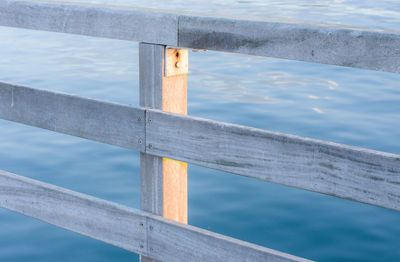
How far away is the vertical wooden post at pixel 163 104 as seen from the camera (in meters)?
1.96

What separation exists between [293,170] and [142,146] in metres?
0.58

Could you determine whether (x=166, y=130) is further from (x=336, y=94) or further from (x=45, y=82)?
(x=45, y=82)

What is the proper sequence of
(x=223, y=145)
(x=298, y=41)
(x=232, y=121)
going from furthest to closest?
1. (x=232, y=121)
2. (x=223, y=145)
3. (x=298, y=41)

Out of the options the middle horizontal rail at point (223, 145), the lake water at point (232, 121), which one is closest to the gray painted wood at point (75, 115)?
the middle horizontal rail at point (223, 145)

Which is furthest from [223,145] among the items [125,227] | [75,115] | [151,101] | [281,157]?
[75,115]

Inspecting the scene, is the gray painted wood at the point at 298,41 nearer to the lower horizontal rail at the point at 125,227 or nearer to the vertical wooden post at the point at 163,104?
the vertical wooden post at the point at 163,104

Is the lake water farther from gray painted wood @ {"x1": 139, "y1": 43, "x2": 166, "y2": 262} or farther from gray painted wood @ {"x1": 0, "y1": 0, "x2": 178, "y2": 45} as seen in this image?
gray painted wood @ {"x1": 0, "y1": 0, "x2": 178, "y2": 45}

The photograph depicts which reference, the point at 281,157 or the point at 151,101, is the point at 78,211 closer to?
the point at 151,101

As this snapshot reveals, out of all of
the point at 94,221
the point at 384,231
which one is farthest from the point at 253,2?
the point at 94,221

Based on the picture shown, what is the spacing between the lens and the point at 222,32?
1.76m

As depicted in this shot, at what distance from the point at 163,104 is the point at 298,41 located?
0.58 m

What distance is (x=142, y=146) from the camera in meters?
2.04

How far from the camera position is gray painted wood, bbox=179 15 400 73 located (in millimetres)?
1504

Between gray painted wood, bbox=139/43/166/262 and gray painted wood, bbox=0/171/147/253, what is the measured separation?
2.5 inches
